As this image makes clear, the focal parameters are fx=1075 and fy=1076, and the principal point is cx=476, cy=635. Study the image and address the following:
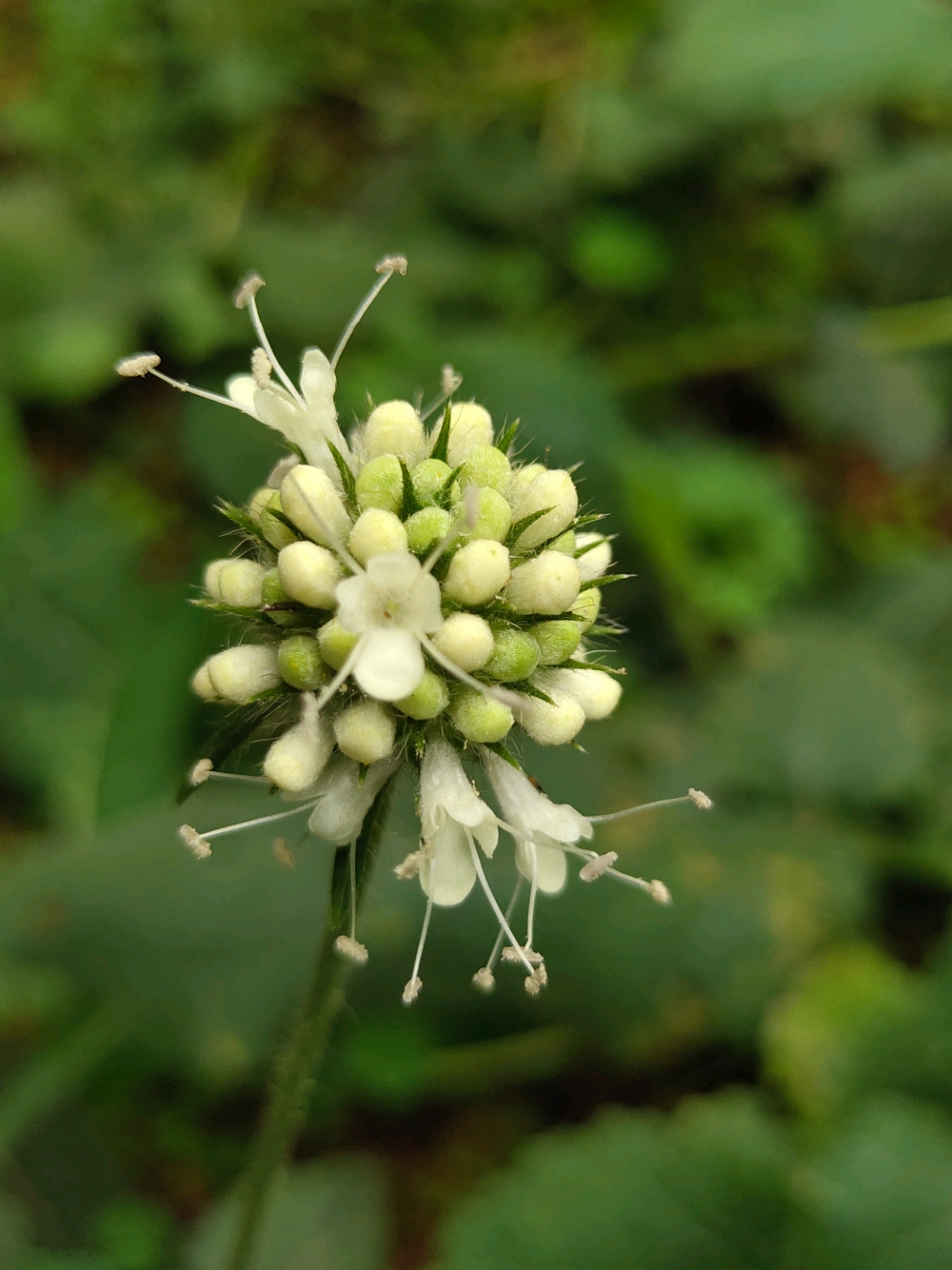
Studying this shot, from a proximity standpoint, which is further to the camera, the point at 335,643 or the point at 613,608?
the point at 613,608

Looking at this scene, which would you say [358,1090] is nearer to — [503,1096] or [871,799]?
[503,1096]

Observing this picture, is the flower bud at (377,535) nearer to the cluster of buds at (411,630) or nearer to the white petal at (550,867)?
the cluster of buds at (411,630)

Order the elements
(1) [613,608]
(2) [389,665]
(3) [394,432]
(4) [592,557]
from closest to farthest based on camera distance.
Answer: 1. (2) [389,665]
2. (3) [394,432]
3. (4) [592,557]
4. (1) [613,608]

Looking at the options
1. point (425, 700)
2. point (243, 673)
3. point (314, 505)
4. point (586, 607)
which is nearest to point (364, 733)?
point (425, 700)

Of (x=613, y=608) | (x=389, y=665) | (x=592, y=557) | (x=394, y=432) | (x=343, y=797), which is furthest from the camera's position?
(x=613, y=608)

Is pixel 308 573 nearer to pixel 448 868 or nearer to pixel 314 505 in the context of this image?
pixel 314 505

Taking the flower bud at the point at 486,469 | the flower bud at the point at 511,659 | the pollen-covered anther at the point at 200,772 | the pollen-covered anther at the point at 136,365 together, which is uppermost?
the pollen-covered anther at the point at 136,365

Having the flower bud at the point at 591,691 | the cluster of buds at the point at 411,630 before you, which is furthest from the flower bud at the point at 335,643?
the flower bud at the point at 591,691
